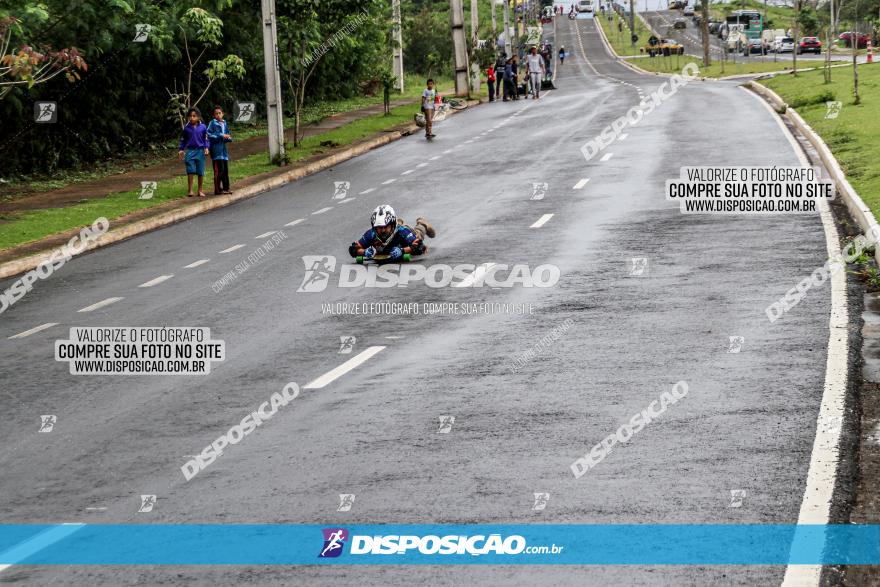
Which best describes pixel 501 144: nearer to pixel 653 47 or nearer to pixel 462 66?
pixel 462 66

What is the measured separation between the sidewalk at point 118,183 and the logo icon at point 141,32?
3.59 metres

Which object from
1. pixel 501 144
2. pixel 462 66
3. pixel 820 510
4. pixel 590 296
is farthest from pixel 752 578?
pixel 462 66

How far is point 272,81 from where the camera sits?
35500 millimetres

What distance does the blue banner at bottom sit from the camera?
7297 mm

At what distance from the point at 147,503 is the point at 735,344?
6222mm

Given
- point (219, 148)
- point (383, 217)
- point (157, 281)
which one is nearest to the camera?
point (383, 217)

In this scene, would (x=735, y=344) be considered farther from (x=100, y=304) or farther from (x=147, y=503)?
(x=100, y=304)

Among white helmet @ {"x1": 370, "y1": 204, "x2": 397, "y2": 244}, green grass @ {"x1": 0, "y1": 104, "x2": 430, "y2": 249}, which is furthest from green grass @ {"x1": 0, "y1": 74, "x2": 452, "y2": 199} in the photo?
white helmet @ {"x1": 370, "y1": 204, "x2": 397, "y2": 244}

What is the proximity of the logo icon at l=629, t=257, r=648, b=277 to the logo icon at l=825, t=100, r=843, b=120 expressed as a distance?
64.5ft

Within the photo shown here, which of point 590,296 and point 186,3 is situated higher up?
point 186,3

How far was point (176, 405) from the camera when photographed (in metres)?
11.7

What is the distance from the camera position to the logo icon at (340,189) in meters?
29.4

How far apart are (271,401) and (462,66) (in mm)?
50899

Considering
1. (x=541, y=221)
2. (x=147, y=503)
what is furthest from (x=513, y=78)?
(x=147, y=503)
